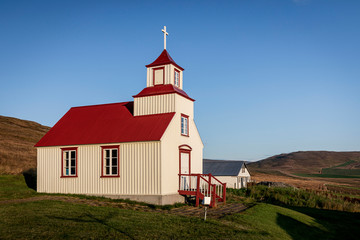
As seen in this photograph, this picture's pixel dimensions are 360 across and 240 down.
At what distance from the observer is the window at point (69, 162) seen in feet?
76.4

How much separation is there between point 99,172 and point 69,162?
2614 millimetres

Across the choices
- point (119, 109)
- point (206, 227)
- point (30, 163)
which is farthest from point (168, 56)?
point (30, 163)

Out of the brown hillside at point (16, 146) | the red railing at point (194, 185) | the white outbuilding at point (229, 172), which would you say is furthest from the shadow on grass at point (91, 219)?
the white outbuilding at point (229, 172)

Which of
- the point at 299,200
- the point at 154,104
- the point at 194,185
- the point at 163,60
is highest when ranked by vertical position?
the point at 163,60

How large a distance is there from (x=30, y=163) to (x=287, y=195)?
26.1m

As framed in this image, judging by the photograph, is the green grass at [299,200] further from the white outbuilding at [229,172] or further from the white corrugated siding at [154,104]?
the white outbuilding at [229,172]

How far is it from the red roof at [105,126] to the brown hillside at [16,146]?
32.7 feet

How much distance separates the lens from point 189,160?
938 inches

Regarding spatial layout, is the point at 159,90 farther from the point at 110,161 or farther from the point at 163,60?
the point at 110,161

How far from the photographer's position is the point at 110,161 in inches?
866

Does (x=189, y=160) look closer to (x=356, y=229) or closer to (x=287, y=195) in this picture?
(x=356, y=229)

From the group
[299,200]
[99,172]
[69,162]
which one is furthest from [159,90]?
[299,200]

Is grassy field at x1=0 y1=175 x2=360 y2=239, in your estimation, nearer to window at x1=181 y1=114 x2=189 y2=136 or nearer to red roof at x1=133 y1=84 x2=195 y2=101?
window at x1=181 y1=114 x2=189 y2=136

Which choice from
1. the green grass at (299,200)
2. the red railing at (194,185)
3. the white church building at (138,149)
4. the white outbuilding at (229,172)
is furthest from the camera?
the white outbuilding at (229,172)
